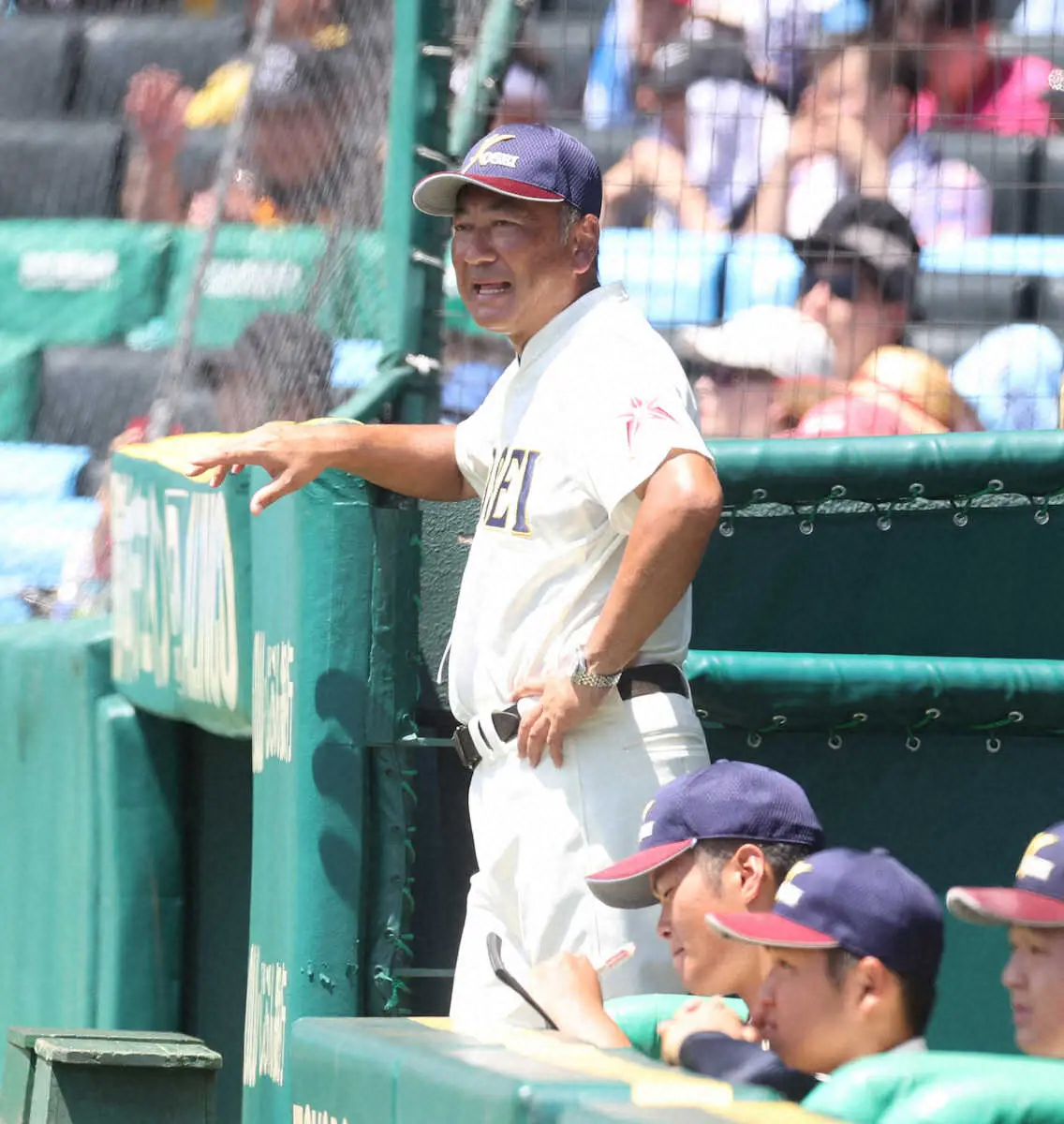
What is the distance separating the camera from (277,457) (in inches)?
147

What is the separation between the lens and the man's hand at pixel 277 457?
3715 mm

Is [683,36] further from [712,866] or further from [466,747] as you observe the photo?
[712,866]

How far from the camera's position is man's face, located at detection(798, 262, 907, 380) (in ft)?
16.1

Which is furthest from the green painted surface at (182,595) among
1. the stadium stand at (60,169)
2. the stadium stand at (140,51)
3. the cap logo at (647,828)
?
the stadium stand at (140,51)

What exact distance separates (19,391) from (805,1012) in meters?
7.58

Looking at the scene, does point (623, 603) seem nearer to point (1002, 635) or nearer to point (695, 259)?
point (1002, 635)

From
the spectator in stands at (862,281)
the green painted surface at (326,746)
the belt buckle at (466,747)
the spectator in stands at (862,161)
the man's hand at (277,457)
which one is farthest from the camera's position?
the spectator in stands at (862,161)

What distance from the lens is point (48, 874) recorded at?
5.54 m

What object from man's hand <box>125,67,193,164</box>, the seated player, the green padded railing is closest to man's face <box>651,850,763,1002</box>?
the seated player

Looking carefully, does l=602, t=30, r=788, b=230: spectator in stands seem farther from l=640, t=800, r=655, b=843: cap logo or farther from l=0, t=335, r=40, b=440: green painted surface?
l=0, t=335, r=40, b=440: green painted surface

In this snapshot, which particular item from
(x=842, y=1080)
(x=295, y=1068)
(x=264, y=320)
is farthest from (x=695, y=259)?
(x=842, y=1080)

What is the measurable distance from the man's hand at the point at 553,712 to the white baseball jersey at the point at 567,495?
0.14ft

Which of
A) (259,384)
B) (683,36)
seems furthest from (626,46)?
(259,384)

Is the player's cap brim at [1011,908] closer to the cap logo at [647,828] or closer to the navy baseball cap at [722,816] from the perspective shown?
the navy baseball cap at [722,816]
